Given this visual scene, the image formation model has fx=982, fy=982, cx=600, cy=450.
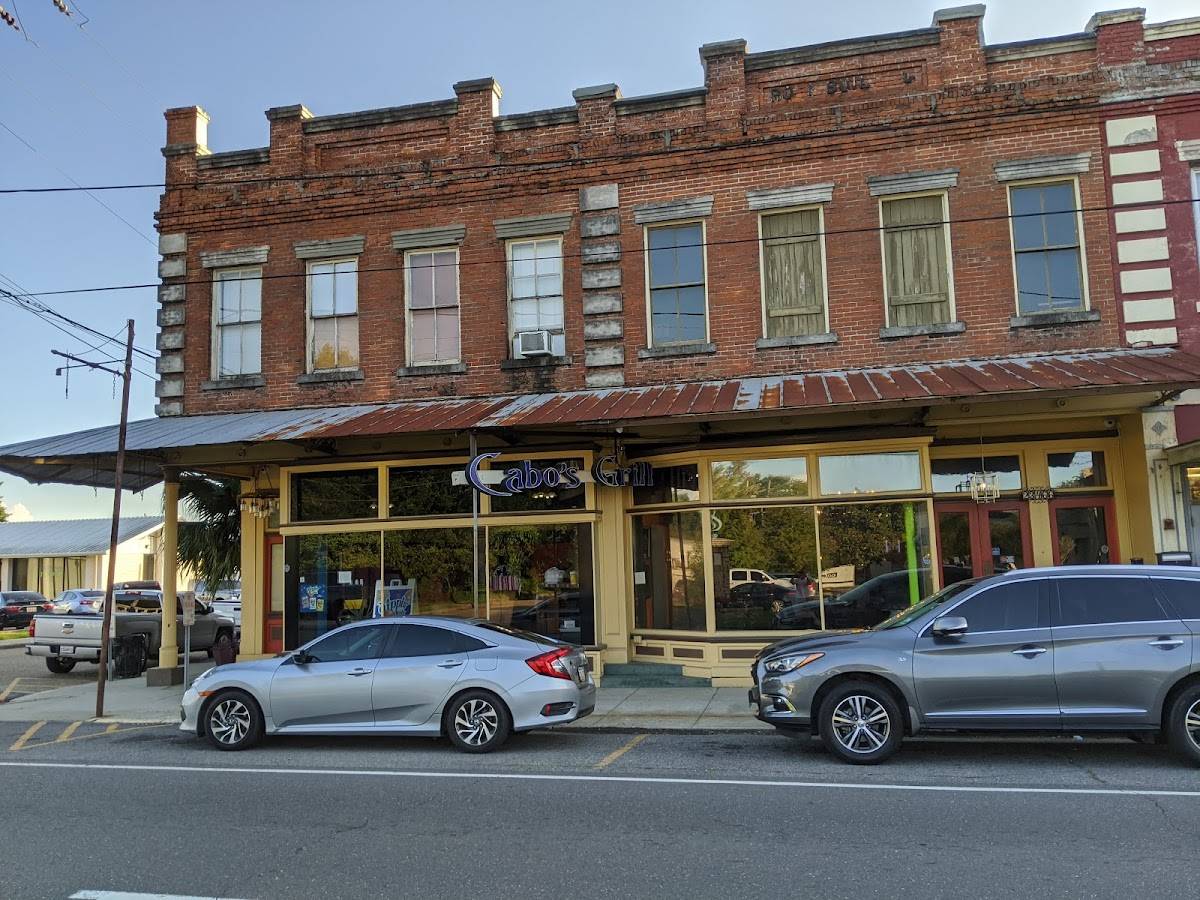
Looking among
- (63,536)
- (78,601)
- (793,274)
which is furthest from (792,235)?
(63,536)

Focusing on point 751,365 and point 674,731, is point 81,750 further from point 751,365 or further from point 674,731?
point 751,365

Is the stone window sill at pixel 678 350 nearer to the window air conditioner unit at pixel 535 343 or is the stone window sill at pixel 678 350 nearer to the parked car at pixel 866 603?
the window air conditioner unit at pixel 535 343

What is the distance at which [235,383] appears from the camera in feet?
53.4

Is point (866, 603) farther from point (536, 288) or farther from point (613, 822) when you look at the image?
point (613, 822)

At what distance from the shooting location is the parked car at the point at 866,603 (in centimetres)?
1347

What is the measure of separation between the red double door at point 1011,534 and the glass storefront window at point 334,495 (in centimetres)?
852

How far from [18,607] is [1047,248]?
127 feet

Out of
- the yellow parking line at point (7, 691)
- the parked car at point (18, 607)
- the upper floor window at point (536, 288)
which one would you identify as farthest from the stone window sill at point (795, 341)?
the parked car at point (18, 607)

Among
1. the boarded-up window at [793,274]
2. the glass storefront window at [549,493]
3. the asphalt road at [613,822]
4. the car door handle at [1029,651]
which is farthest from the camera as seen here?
the boarded-up window at [793,274]


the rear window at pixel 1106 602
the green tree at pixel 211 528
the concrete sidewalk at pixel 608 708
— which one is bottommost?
the concrete sidewalk at pixel 608 708

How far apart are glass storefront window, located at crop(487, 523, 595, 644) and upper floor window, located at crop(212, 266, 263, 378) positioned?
5367mm

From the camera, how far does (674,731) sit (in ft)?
35.7

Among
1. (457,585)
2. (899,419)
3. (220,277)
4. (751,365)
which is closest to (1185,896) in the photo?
(899,419)

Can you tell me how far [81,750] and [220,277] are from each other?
8.69 meters
